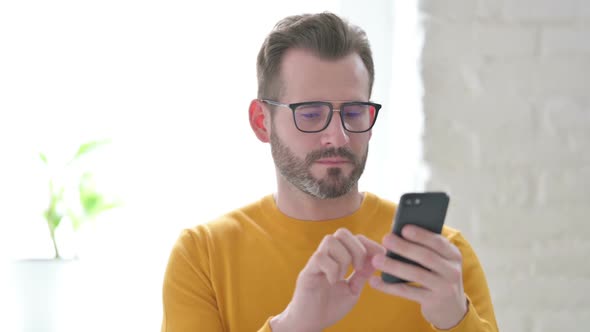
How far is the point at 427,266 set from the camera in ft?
3.94

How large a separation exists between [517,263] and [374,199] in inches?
21.0

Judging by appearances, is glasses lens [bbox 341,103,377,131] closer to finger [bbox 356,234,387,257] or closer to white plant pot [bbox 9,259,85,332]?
finger [bbox 356,234,387,257]

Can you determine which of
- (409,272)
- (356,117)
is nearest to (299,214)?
(356,117)

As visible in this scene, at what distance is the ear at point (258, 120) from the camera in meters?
1.72

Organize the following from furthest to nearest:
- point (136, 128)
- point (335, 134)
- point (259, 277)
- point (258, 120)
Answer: point (136, 128) < point (258, 120) < point (259, 277) < point (335, 134)

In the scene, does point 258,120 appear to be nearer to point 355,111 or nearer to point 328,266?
point 355,111

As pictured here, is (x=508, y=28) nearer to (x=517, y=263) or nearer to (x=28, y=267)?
(x=517, y=263)

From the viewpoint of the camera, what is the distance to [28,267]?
2047 millimetres

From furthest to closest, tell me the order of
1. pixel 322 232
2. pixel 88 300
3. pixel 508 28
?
pixel 88 300 → pixel 508 28 → pixel 322 232

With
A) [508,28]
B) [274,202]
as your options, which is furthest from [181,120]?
[508,28]

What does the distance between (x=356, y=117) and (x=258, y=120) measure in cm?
28

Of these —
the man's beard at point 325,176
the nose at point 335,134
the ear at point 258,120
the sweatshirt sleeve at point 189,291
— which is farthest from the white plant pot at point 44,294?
the nose at point 335,134

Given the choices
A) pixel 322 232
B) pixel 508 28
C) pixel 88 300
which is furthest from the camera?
pixel 88 300

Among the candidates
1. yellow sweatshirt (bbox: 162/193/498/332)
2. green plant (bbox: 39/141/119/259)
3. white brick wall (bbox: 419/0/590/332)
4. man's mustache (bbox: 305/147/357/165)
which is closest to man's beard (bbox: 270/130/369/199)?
man's mustache (bbox: 305/147/357/165)
